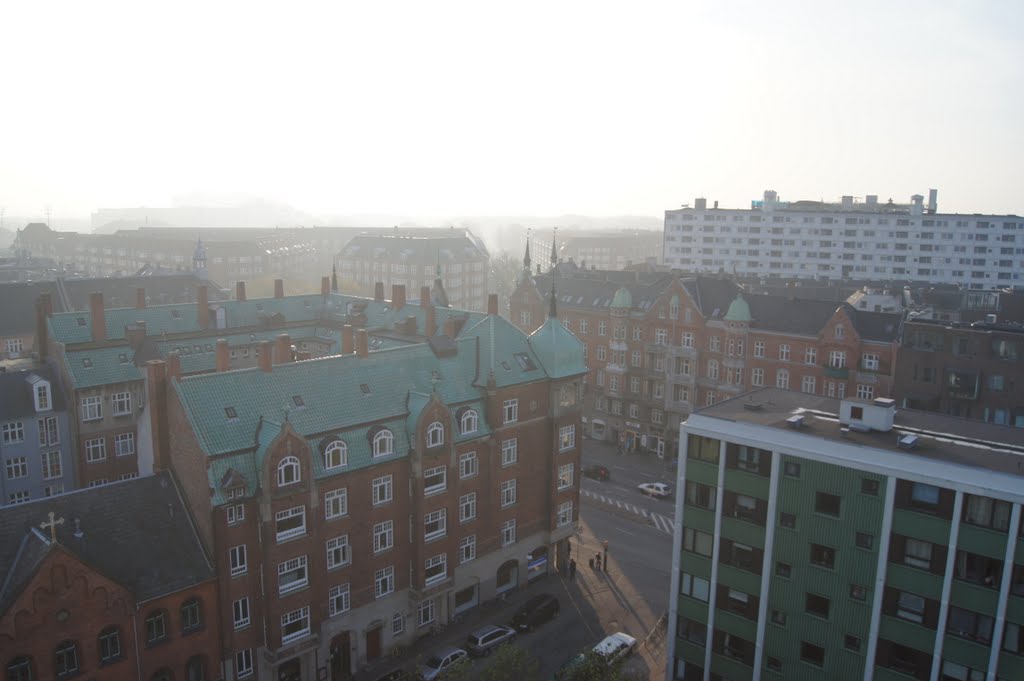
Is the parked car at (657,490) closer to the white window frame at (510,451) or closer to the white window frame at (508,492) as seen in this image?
the white window frame at (508,492)

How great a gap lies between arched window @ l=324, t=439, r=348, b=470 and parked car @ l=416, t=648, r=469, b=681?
43.8 ft

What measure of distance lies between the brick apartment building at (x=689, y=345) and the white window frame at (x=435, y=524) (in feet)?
137

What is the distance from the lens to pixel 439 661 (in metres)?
48.0

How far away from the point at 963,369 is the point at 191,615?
211 feet

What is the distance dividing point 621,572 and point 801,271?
381 ft

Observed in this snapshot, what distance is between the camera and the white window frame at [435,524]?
51938 mm

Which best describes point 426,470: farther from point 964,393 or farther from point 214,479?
point 964,393

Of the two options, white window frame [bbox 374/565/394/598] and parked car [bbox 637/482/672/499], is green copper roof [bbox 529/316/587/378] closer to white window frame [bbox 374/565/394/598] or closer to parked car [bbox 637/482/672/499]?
white window frame [bbox 374/565/394/598]

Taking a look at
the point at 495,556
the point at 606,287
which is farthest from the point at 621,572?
the point at 606,287

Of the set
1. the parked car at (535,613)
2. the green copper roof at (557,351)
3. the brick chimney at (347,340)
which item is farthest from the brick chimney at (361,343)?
the parked car at (535,613)

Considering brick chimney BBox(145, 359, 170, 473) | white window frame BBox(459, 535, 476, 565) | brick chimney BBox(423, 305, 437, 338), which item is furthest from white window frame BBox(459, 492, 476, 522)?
brick chimney BBox(145, 359, 170, 473)

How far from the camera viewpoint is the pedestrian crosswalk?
234 feet

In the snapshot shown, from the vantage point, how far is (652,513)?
243ft

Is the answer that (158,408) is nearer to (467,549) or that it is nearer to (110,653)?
(110,653)
